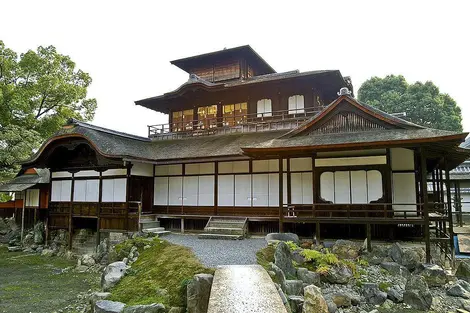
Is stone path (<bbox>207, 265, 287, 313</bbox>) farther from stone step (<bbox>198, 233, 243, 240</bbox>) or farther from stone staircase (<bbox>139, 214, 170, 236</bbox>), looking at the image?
stone staircase (<bbox>139, 214, 170, 236</bbox>)

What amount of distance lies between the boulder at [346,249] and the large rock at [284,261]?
3.08 m

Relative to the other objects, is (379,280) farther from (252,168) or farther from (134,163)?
(134,163)

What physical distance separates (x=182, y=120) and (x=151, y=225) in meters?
8.23

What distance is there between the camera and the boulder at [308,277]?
9.73 m

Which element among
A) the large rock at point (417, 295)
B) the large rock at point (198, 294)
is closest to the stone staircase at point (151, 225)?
the large rock at point (198, 294)

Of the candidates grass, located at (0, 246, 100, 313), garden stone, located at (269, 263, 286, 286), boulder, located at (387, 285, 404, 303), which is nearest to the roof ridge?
grass, located at (0, 246, 100, 313)

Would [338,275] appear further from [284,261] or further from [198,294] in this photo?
[198,294]

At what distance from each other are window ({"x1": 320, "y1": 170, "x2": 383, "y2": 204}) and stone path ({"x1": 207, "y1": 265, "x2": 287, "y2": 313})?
22.7 ft

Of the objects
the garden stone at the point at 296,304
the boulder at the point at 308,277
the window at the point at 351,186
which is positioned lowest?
the garden stone at the point at 296,304

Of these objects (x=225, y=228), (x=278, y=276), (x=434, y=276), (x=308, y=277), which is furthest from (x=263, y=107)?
(x=278, y=276)

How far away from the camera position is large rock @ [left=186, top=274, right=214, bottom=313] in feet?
23.2

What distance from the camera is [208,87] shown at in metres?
20.7

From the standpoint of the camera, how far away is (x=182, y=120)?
22922 millimetres

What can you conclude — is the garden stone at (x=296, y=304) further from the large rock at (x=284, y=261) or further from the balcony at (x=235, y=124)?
the balcony at (x=235, y=124)
